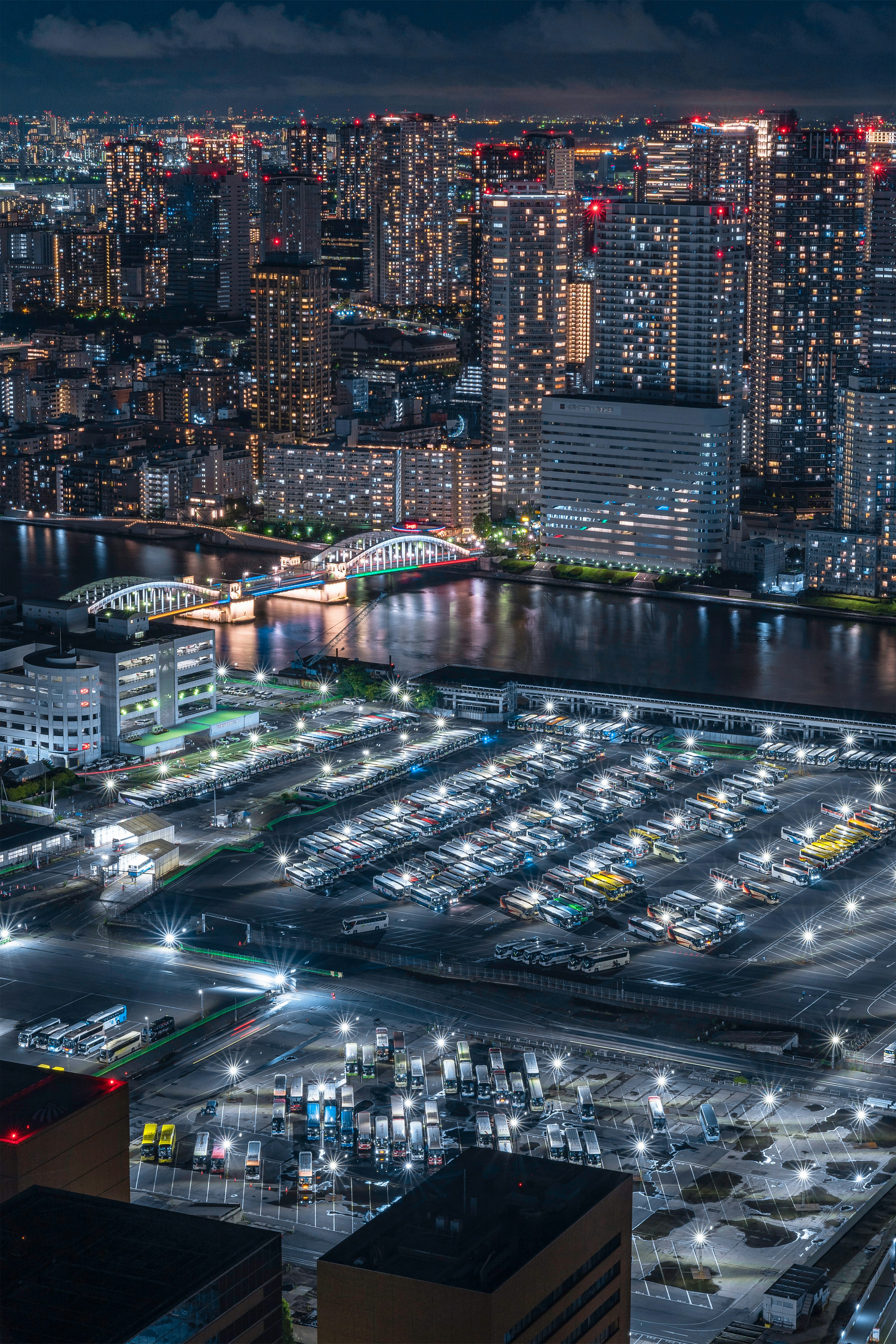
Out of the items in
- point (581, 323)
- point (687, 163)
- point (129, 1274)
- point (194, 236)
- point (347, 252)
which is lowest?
point (129, 1274)

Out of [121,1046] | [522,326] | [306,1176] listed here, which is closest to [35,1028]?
[121,1046]

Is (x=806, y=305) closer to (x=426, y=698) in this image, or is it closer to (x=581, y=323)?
(x=581, y=323)

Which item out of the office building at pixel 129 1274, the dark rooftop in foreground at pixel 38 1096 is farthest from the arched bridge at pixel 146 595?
the office building at pixel 129 1274

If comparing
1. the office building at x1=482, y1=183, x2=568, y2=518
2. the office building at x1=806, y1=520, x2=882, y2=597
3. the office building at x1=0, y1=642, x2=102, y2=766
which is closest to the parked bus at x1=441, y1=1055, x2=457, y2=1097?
the office building at x1=0, y1=642, x2=102, y2=766

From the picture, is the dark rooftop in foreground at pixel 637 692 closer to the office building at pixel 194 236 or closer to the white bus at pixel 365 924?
the white bus at pixel 365 924

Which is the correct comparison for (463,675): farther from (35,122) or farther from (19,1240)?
(19,1240)

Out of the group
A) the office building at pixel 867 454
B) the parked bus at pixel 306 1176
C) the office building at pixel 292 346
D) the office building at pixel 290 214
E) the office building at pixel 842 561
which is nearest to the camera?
the parked bus at pixel 306 1176
